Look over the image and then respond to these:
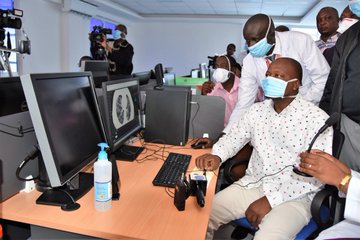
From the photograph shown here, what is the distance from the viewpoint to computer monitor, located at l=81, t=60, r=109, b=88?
2223 mm

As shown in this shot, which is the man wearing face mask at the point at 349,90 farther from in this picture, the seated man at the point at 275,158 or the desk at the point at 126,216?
the desk at the point at 126,216

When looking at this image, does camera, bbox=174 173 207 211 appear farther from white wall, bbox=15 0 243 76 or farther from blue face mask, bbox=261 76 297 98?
white wall, bbox=15 0 243 76

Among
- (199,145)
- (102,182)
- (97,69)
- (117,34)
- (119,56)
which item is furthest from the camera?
(117,34)

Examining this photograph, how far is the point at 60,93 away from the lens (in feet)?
3.64

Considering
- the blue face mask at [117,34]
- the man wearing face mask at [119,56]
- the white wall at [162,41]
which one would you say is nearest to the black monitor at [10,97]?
the man wearing face mask at [119,56]

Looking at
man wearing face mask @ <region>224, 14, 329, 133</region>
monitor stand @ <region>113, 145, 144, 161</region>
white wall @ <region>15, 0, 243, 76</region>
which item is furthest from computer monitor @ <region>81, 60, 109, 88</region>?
white wall @ <region>15, 0, 243, 76</region>

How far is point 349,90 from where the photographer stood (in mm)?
1494

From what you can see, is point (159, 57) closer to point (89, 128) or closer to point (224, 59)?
point (224, 59)

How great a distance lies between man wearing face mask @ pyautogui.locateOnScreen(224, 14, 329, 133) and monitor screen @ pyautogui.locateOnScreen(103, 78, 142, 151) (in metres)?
0.60

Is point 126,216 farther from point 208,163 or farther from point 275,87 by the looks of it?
point 275,87

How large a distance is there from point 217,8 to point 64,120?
771 centimetres

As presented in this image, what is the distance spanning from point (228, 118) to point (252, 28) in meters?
0.69

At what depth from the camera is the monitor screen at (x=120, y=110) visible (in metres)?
1.46

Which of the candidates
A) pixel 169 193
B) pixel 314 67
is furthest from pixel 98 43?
pixel 169 193
